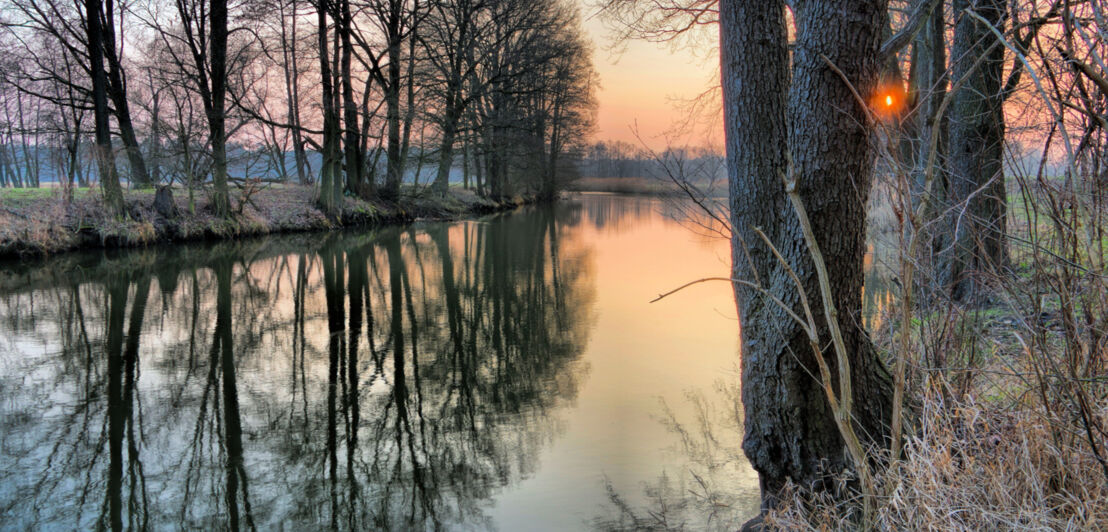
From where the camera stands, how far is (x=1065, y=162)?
7.32ft

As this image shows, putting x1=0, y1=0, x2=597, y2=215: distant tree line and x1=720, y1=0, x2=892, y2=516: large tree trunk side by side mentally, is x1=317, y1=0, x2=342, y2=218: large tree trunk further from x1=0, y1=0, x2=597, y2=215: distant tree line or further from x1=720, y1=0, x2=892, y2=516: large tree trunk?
x1=720, y1=0, x2=892, y2=516: large tree trunk

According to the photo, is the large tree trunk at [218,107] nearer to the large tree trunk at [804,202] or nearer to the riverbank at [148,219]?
the riverbank at [148,219]

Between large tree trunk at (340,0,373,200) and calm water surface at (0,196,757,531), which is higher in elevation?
large tree trunk at (340,0,373,200)

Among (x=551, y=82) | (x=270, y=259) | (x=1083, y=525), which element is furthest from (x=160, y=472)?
(x=551, y=82)

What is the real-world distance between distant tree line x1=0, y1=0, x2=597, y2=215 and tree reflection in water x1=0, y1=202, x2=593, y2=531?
5639 mm

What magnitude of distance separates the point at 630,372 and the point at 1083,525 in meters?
4.24

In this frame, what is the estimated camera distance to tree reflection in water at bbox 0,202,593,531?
12.2 ft

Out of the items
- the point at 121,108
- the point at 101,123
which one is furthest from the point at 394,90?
the point at 101,123

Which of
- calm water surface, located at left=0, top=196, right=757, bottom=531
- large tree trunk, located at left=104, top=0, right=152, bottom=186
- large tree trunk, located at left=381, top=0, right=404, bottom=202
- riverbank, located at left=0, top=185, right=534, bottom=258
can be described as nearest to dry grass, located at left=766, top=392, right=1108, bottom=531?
calm water surface, located at left=0, top=196, right=757, bottom=531

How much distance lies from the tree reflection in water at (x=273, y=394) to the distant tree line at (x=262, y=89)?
5.64m

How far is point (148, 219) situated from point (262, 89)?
24.4 feet

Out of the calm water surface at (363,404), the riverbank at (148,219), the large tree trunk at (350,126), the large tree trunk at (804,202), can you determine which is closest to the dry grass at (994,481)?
the large tree trunk at (804,202)

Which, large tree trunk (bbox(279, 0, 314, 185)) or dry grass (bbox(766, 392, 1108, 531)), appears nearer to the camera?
dry grass (bbox(766, 392, 1108, 531))

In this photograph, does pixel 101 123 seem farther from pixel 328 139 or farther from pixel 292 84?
pixel 292 84
